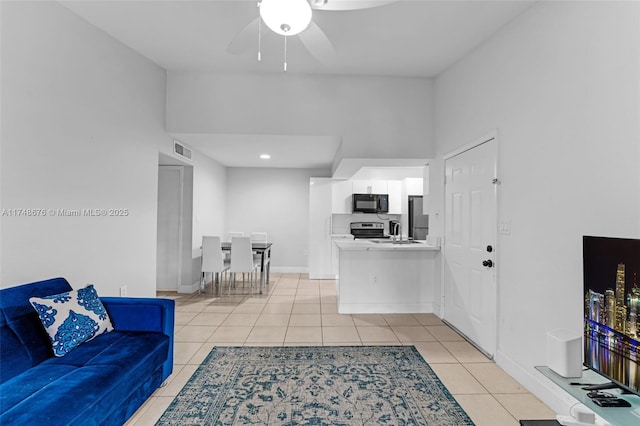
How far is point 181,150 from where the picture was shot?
15.5 ft

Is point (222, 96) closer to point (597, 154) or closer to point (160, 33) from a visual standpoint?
point (160, 33)

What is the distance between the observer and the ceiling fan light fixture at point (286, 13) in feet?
5.37

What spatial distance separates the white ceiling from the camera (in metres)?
2.62

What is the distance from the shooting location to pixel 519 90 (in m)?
2.57

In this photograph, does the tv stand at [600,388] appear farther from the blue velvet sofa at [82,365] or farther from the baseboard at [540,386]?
the blue velvet sofa at [82,365]

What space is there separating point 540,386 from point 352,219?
4.97m

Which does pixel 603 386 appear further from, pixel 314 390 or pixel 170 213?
pixel 170 213

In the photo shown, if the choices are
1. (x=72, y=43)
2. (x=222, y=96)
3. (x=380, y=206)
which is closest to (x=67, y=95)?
(x=72, y=43)

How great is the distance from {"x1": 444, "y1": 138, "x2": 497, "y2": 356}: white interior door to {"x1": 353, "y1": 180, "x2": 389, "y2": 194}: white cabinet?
113 inches

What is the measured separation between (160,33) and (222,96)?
106 centimetres

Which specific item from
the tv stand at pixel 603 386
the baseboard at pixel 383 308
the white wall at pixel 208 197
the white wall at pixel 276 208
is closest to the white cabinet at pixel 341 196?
the white wall at pixel 276 208

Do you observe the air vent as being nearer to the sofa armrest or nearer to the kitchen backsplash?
the sofa armrest

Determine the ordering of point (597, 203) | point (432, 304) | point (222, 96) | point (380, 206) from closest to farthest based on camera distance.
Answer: point (597, 203), point (222, 96), point (432, 304), point (380, 206)

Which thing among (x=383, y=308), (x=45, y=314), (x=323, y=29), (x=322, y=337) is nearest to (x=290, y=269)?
(x=383, y=308)
